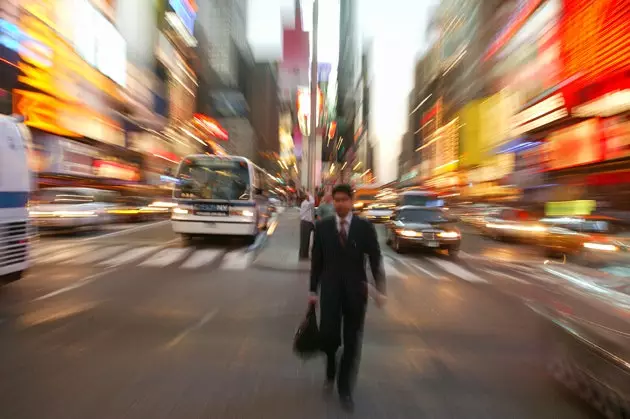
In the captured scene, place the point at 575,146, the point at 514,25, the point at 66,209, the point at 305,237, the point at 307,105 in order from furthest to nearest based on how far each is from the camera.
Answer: the point at 514,25 < the point at 575,146 < the point at 307,105 < the point at 66,209 < the point at 305,237

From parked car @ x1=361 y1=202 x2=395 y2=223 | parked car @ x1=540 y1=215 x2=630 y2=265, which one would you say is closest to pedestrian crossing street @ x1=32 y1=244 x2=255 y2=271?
parked car @ x1=540 y1=215 x2=630 y2=265

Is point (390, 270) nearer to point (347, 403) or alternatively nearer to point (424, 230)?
point (424, 230)

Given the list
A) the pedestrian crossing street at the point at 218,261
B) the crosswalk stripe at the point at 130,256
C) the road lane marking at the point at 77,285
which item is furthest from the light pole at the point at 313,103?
the road lane marking at the point at 77,285

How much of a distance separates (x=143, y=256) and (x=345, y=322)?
9.02 metres

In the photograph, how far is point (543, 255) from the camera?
1537 cm

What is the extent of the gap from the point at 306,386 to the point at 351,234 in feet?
4.46

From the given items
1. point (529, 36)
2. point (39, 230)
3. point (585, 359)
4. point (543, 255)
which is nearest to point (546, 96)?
point (529, 36)

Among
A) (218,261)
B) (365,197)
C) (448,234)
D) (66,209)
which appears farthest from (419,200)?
(365,197)

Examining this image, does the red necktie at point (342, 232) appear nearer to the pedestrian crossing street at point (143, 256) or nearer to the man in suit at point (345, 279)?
the man in suit at point (345, 279)

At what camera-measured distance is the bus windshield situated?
1466cm

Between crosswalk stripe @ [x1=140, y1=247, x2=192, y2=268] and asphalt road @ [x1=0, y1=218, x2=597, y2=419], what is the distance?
3.54 ft

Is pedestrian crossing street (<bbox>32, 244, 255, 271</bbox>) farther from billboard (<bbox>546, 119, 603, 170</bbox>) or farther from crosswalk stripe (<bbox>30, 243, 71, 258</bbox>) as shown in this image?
billboard (<bbox>546, 119, 603, 170</bbox>)

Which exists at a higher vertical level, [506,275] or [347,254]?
[347,254]

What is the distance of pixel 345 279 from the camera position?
379 centimetres
